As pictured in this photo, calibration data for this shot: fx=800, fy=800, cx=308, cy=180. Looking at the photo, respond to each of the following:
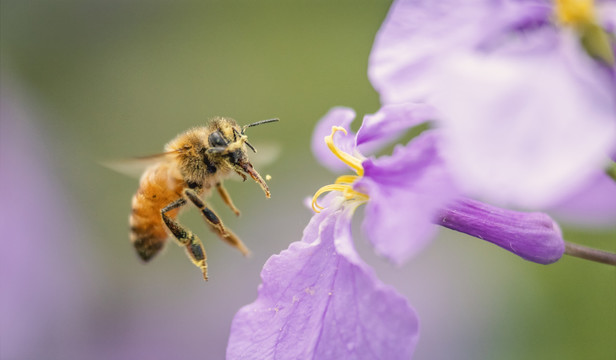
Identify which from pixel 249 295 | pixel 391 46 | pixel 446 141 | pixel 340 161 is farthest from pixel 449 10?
pixel 249 295

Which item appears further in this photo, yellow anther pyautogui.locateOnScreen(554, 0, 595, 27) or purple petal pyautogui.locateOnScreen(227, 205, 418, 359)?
purple petal pyautogui.locateOnScreen(227, 205, 418, 359)

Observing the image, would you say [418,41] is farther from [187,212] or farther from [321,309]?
[187,212]

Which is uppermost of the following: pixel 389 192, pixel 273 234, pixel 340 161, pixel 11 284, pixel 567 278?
pixel 389 192

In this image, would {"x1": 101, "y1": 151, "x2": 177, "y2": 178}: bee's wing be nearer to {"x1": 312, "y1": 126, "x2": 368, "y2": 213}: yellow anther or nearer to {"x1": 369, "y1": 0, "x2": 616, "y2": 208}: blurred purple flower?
{"x1": 312, "y1": 126, "x2": 368, "y2": 213}: yellow anther

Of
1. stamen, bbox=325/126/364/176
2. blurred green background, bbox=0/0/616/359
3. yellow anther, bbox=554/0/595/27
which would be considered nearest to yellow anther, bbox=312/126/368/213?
stamen, bbox=325/126/364/176

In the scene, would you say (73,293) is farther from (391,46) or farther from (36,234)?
(391,46)

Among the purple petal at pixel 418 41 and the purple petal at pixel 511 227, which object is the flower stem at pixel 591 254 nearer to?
the purple petal at pixel 511 227

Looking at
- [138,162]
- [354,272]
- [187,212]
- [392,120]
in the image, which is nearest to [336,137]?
[392,120]
